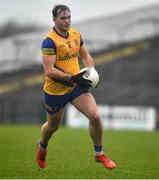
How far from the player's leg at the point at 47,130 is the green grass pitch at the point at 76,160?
16cm

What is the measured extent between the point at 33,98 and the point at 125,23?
4567mm

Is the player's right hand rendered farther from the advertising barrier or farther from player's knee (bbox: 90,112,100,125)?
the advertising barrier

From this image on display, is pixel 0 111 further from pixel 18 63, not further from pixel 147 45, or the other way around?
pixel 147 45

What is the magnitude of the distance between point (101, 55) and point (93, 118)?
741 inches

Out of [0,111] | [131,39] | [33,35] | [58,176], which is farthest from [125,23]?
[58,176]

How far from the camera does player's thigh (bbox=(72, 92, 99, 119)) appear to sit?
9141mm

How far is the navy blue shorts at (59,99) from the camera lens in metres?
9.30

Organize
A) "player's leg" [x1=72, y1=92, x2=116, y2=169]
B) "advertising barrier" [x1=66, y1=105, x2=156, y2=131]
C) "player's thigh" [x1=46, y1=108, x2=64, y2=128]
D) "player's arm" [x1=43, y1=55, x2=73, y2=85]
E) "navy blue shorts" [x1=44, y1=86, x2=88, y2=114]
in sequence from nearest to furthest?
"player's arm" [x1=43, y1=55, x2=73, y2=85] < "player's leg" [x1=72, y1=92, x2=116, y2=169] < "navy blue shorts" [x1=44, y1=86, x2=88, y2=114] < "player's thigh" [x1=46, y1=108, x2=64, y2=128] < "advertising barrier" [x1=66, y1=105, x2=156, y2=131]

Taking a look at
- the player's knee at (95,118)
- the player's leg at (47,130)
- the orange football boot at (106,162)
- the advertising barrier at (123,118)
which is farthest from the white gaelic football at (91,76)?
the advertising barrier at (123,118)

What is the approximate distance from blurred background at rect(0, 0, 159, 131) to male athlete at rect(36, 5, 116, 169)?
16244mm

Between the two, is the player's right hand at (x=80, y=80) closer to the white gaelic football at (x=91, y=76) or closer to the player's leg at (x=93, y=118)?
the white gaelic football at (x=91, y=76)

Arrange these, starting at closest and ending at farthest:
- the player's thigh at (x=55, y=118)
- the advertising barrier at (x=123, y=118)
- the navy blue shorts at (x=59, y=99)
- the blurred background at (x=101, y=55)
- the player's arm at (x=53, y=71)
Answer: the player's arm at (x=53, y=71) → the navy blue shorts at (x=59, y=99) → the player's thigh at (x=55, y=118) → the advertising barrier at (x=123, y=118) → the blurred background at (x=101, y=55)

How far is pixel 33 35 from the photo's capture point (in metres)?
27.8

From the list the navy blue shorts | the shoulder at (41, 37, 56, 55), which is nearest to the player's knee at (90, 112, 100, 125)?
the navy blue shorts
